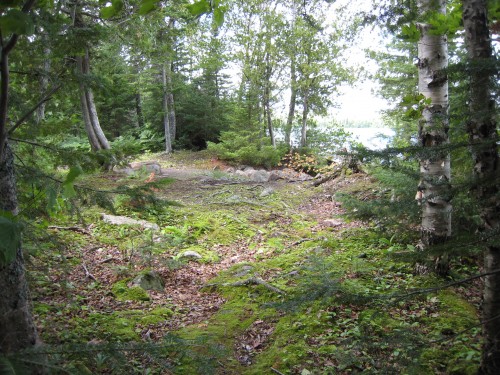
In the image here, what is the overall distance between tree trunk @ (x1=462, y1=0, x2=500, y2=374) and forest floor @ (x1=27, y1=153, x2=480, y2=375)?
38cm

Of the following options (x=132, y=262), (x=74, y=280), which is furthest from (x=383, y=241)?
(x=74, y=280)

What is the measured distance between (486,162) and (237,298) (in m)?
3.68

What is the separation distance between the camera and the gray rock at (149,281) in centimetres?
515

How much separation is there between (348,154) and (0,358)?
6.97 ft

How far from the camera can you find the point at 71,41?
324 cm

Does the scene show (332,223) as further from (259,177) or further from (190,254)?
(259,177)

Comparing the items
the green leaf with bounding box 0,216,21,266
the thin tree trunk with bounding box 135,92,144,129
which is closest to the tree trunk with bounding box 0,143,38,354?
the green leaf with bounding box 0,216,21,266

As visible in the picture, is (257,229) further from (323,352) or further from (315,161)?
(315,161)

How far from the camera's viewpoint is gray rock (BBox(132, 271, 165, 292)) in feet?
16.9

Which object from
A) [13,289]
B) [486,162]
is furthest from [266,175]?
[13,289]

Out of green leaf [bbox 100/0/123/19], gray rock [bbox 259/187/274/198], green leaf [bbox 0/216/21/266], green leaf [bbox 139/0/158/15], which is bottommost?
gray rock [bbox 259/187/274/198]

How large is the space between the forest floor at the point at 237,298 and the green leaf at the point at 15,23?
1264mm

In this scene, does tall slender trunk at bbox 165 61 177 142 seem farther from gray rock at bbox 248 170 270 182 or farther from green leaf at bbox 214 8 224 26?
green leaf at bbox 214 8 224 26

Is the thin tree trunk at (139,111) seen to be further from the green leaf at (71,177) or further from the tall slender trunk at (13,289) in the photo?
the green leaf at (71,177)
